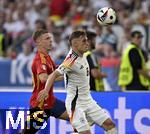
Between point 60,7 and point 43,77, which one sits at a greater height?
point 60,7

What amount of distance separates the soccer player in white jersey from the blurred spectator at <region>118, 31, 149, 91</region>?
4024 mm

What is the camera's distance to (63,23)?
2331 cm

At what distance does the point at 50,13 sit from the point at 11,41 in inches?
62.2

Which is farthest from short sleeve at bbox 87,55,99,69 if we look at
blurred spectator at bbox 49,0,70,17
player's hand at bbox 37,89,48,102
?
blurred spectator at bbox 49,0,70,17

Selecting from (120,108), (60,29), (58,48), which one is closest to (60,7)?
(60,29)

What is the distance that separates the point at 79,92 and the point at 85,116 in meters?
0.37

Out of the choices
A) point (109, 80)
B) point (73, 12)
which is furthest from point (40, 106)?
point (73, 12)

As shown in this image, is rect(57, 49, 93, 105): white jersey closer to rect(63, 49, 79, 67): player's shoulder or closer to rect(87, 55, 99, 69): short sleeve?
rect(63, 49, 79, 67): player's shoulder

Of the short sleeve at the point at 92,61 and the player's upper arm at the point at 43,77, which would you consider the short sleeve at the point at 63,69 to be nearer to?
the player's upper arm at the point at 43,77

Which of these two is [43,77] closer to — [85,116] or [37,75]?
[37,75]

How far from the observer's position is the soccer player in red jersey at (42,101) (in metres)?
12.7

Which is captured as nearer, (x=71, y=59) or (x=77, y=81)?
(x=71, y=59)

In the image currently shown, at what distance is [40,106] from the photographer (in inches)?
505

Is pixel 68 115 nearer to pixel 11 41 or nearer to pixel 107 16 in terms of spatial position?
pixel 107 16
